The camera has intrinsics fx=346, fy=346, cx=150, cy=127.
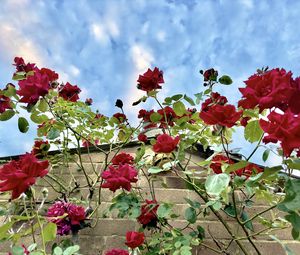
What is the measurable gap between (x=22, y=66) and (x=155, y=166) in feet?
2.89

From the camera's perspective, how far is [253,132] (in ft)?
3.64

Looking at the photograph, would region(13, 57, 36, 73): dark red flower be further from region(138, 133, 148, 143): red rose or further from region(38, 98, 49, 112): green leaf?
region(138, 133, 148, 143): red rose

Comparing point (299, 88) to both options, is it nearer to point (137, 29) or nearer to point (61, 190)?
point (61, 190)

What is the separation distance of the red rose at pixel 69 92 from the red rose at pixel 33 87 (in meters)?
0.48

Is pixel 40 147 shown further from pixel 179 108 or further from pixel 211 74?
pixel 211 74

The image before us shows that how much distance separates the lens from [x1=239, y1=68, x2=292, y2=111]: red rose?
0.91 m

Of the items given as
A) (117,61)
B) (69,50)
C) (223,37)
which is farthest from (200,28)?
(69,50)

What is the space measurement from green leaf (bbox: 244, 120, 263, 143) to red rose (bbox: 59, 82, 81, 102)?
1.10m

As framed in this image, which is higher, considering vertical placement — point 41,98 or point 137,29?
point 137,29

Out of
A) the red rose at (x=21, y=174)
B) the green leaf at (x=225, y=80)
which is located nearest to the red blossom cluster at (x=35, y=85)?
the red rose at (x=21, y=174)

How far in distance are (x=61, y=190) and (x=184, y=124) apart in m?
0.80

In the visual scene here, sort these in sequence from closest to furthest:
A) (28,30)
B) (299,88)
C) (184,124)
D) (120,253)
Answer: (299,88), (120,253), (184,124), (28,30)

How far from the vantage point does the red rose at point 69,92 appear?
75.1 inches

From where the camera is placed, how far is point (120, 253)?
1374 mm
